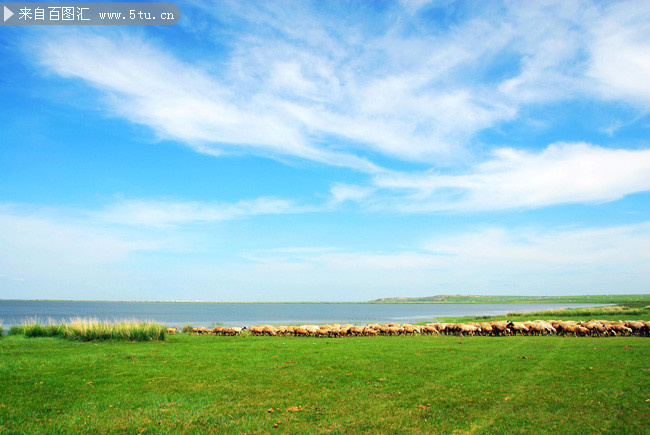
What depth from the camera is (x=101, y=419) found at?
951 centimetres

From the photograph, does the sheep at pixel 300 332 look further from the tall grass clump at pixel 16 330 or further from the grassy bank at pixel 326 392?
the tall grass clump at pixel 16 330

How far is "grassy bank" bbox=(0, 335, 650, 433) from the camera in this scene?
939cm

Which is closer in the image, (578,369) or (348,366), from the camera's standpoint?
(578,369)

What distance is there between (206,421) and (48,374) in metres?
9.09

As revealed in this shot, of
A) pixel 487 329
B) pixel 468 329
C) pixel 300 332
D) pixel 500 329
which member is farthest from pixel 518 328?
pixel 300 332

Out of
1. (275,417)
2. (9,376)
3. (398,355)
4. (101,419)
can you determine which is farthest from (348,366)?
(9,376)

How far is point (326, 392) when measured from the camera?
1229 cm

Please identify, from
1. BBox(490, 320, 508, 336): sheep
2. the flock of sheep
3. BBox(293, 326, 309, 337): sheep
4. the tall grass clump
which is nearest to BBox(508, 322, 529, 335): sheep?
the flock of sheep

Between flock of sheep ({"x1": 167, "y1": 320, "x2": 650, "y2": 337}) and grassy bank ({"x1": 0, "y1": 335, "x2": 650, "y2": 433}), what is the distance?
1482 cm

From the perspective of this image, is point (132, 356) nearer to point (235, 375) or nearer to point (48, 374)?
point (48, 374)

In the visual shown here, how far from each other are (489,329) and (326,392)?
2705 cm

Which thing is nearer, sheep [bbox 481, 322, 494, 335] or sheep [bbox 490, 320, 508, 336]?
sheep [bbox 490, 320, 508, 336]

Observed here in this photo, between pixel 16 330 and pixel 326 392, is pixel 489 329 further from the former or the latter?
pixel 16 330

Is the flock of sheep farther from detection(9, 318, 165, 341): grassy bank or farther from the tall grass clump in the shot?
the tall grass clump
